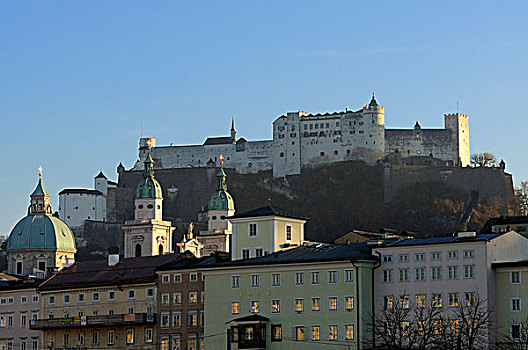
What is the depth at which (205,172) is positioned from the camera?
196 metres

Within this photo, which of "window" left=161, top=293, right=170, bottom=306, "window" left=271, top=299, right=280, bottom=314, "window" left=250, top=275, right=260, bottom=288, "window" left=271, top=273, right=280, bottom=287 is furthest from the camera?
"window" left=161, top=293, right=170, bottom=306

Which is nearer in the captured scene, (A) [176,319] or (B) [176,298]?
(A) [176,319]

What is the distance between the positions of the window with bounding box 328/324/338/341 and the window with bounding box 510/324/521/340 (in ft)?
31.6

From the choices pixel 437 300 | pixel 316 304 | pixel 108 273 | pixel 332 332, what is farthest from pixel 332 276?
pixel 108 273

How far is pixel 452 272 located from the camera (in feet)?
236

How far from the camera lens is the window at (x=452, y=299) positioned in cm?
7125

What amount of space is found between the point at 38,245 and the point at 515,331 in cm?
6914

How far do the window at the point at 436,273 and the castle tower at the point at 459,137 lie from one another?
11213 centimetres

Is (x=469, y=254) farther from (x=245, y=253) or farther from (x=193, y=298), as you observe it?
(x=193, y=298)

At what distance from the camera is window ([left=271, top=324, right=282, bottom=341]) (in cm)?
7600

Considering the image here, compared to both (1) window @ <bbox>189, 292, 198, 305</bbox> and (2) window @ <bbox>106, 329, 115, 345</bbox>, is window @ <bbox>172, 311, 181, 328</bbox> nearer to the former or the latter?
(1) window @ <bbox>189, 292, 198, 305</bbox>

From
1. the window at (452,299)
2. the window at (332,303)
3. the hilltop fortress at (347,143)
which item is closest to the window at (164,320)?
the window at (332,303)

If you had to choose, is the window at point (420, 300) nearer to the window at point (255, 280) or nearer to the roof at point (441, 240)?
the roof at point (441, 240)

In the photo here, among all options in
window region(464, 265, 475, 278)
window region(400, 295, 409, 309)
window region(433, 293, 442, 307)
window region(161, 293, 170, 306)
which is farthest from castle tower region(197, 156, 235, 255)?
window region(464, 265, 475, 278)
